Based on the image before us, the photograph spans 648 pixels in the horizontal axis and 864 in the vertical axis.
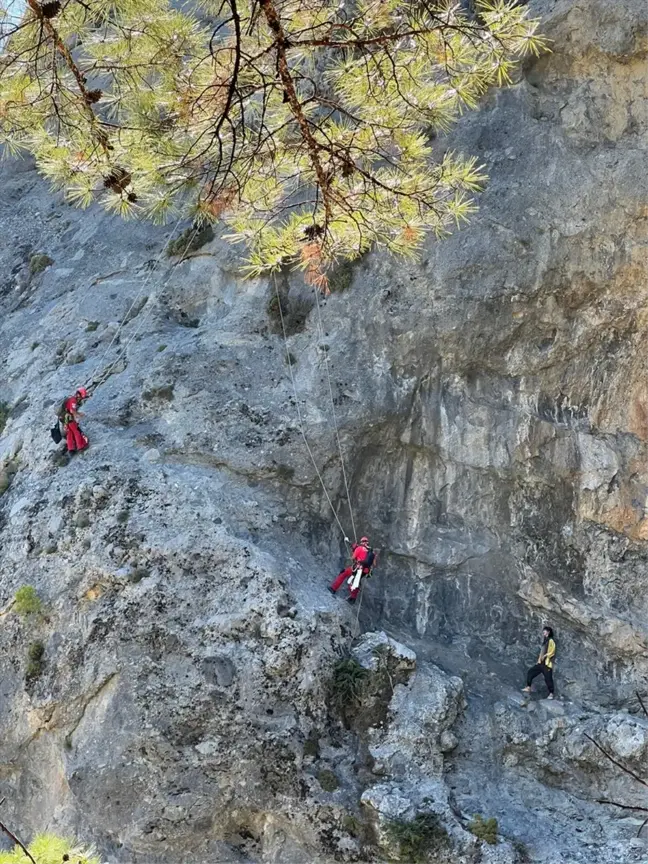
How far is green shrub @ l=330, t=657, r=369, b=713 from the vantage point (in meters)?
13.7

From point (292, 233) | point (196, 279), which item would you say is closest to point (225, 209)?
point (292, 233)

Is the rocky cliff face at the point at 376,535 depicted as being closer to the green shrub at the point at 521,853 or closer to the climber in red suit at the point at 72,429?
the green shrub at the point at 521,853

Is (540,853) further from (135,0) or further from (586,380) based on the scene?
(135,0)

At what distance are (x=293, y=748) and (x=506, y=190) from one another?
34.5 feet

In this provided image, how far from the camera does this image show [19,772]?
46.2 feet

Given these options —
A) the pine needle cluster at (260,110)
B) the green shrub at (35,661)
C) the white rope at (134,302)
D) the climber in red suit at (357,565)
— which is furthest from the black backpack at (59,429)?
the pine needle cluster at (260,110)

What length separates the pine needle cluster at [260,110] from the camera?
7.16m

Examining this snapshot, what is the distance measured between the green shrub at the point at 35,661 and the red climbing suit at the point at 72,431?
359 cm

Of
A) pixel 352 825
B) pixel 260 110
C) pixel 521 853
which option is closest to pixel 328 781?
pixel 352 825

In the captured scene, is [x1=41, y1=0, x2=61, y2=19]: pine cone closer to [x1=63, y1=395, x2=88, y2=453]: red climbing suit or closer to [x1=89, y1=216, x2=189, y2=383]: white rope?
[x1=63, y1=395, x2=88, y2=453]: red climbing suit

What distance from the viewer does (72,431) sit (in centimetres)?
1605

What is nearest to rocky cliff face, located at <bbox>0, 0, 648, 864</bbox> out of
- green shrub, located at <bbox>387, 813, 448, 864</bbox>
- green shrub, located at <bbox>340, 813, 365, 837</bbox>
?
green shrub, located at <bbox>340, 813, 365, 837</bbox>

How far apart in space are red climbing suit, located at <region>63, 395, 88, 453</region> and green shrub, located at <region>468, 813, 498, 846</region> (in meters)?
9.05

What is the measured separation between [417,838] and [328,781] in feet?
4.89
